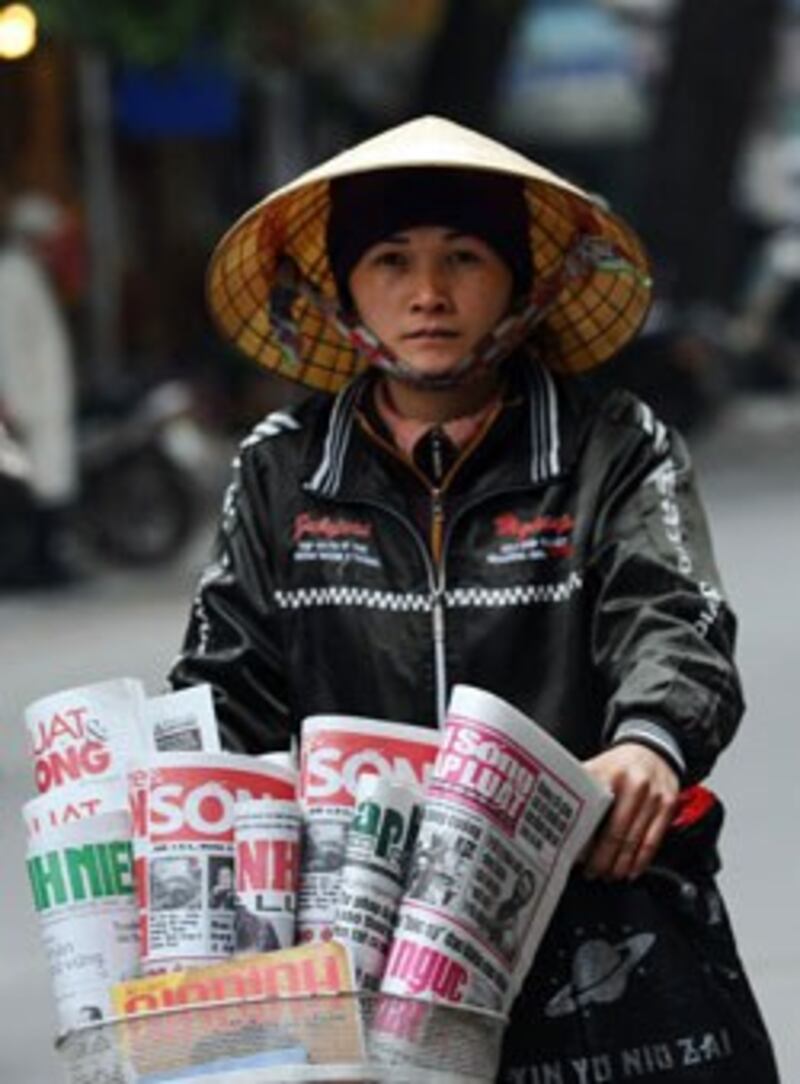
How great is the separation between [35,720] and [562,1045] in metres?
0.61

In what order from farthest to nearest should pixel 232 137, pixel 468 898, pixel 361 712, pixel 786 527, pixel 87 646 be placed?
1. pixel 232 137
2. pixel 786 527
3. pixel 87 646
4. pixel 361 712
5. pixel 468 898

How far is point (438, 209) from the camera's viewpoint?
12.2ft

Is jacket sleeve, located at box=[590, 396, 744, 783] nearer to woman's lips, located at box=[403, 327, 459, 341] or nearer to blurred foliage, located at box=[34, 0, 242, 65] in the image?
woman's lips, located at box=[403, 327, 459, 341]

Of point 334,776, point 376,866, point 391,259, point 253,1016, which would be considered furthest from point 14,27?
point 253,1016

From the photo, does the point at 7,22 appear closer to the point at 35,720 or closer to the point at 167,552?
the point at 167,552

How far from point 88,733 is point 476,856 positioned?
47cm

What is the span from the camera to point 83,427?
54.0ft

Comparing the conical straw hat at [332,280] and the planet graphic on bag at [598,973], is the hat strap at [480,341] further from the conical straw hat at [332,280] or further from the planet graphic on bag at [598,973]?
the planet graphic on bag at [598,973]

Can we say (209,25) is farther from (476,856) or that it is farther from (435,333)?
(476,856)

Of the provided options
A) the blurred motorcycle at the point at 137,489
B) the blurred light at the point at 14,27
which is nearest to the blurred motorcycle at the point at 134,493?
the blurred motorcycle at the point at 137,489

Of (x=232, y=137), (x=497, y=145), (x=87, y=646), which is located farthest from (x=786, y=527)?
(x=497, y=145)

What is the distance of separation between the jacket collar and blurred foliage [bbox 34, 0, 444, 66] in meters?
13.2

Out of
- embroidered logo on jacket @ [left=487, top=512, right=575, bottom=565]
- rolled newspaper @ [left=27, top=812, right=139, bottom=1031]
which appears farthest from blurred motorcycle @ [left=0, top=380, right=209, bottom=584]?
rolled newspaper @ [left=27, top=812, right=139, bottom=1031]

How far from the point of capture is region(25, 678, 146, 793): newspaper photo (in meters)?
3.43
